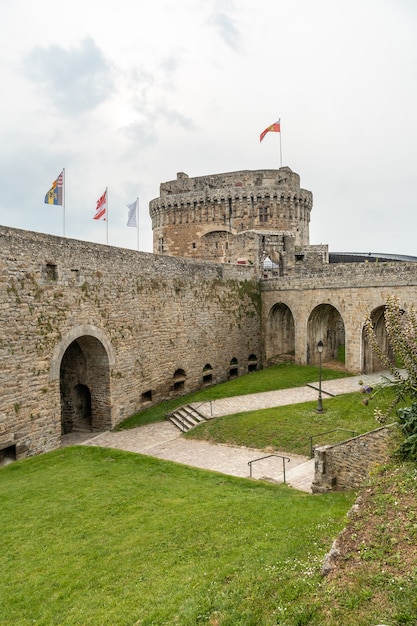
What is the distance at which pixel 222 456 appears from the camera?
1605 centimetres

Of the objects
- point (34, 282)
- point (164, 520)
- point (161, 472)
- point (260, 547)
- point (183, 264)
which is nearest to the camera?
point (260, 547)

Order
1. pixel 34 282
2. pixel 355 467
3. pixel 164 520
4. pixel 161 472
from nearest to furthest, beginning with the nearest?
pixel 164 520 < pixel 355 467 < pixel 161 472 < pixel 34 282

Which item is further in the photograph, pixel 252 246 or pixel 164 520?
pixel 252 246

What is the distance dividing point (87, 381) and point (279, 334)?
14.6 meters

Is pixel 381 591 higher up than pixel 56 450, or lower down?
higher up

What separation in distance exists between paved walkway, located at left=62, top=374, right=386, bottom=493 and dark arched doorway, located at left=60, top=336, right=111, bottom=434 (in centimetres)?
105

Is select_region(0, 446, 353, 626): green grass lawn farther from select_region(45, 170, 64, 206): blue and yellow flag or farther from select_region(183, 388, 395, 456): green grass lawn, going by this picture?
select_region(45, 170, 64, 206): blue and yellow flag

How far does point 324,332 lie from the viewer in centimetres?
2823

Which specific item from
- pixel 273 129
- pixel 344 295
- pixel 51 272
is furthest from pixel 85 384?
pixel 273 129

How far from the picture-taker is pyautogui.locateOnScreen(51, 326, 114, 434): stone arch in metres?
19.4

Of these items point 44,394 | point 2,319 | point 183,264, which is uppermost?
point 183,264

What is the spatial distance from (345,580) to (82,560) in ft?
16.5

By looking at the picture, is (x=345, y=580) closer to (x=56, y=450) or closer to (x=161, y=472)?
(x=161, y=472)

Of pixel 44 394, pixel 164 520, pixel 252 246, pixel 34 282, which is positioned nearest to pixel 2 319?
pixel 34 282
